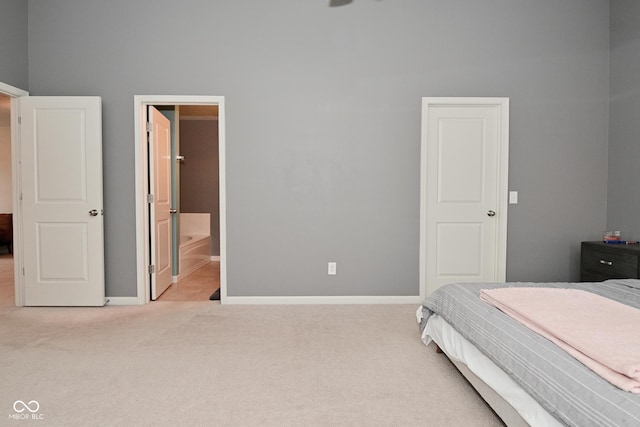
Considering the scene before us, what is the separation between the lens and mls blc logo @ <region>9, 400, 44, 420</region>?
187 cm

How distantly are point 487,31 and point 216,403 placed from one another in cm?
398

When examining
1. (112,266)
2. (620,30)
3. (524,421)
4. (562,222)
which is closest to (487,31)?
(620,30)

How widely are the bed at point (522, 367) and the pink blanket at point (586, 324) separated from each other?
38 millimetres

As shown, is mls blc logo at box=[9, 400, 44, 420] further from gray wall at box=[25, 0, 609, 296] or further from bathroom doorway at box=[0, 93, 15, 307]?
bathroom doorway at box=[0, 93, 15, 307]

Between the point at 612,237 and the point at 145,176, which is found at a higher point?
the point at 145,176

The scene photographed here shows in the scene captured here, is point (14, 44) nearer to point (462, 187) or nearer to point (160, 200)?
point (160, 200)

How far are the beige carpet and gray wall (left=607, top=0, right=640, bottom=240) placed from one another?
234cm

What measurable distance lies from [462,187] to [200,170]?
16.2ft

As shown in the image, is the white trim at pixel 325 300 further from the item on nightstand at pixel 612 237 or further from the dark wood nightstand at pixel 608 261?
the item on nightstand at pixel 612 237

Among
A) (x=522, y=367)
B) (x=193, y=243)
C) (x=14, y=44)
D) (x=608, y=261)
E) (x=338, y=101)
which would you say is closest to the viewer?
(x=522, y=367)

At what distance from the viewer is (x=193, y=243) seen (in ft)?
19.5

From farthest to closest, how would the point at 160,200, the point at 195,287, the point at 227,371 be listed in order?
1. the point at 195,287
2. the point at 160,200
3. the point at 227,371

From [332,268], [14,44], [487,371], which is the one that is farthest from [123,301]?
[487,371]

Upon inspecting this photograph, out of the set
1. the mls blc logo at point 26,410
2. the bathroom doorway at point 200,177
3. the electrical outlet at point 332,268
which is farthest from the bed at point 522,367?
the bathroom doorway at point 200,177
